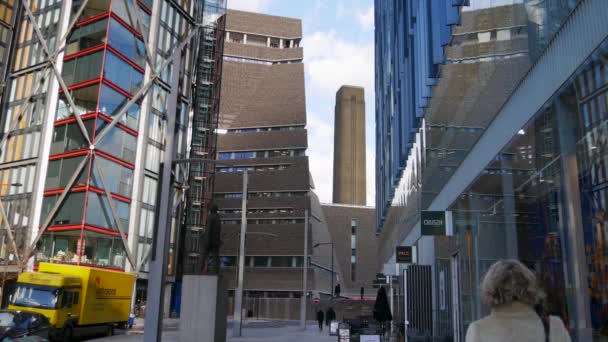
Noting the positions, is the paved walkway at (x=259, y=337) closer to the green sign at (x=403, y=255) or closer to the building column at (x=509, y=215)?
the green sign at (x=403, y=255)

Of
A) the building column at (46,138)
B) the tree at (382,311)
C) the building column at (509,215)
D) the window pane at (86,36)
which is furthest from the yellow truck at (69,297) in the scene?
the window pane at (86,36)

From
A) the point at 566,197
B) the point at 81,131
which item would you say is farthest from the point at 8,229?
the point at 566,197

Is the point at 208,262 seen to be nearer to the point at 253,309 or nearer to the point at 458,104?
the point at 458,104

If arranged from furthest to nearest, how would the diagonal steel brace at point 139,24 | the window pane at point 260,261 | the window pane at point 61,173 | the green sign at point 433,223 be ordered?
1. the window pane at point 260,261
2. the diagonal steel brace at point 139,24
3. the window pane at point 61,173
4. the green sign at point 433,223

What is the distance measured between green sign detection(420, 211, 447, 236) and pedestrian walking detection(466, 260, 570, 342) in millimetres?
14616

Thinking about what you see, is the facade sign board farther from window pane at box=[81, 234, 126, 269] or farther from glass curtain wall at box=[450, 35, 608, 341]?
window pane at box=[81, 234, 126, 269]

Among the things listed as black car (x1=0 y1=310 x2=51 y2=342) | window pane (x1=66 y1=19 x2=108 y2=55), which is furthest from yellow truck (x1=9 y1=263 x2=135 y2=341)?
window pane (x1=66 y1=19 x2=108 y2=55)

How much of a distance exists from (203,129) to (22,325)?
50506 mm

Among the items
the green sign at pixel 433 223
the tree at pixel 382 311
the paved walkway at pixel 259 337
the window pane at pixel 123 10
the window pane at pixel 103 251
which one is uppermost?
the window pane at pixel 123 10

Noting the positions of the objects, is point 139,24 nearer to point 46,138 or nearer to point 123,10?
point 123,10

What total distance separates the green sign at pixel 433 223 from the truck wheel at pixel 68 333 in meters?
15.5

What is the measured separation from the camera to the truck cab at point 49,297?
23575 millimetres

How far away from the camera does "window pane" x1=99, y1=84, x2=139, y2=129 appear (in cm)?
4888

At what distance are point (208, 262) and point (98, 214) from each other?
1194 inches
